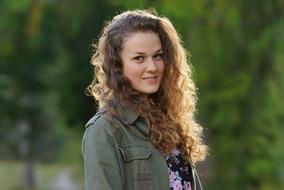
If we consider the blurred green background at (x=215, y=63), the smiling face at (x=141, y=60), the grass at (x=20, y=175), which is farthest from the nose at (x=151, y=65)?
the grass at (x=20, y=175)

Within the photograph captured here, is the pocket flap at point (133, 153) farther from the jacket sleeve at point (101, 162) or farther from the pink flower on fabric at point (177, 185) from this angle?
the pink flower on fabric at point (177, 185)

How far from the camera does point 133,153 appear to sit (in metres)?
2.97

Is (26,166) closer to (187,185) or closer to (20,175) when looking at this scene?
(20,175)

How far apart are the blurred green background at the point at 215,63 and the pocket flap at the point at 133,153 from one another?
484cm

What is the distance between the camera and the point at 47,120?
31.0m

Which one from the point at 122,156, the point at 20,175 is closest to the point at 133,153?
the point at 122,156

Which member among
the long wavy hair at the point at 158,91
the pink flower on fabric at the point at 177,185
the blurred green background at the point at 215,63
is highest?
the blurred green background at the point at 215,63

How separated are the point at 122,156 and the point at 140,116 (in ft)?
0.58

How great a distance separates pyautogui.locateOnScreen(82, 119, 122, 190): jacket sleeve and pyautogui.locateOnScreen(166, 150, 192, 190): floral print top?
0.24 metres

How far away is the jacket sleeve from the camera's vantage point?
9.48 ft

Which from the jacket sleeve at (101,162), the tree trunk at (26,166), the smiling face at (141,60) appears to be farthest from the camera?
the tree trunk at (26,166)

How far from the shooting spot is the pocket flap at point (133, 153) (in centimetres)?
296

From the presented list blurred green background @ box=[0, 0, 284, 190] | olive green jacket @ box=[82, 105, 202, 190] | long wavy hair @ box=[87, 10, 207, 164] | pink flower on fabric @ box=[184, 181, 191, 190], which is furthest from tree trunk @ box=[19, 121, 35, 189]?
olive green jacket @ box=[82, 105, 202, 190]

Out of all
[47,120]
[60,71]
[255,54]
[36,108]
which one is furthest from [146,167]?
[47,120]
